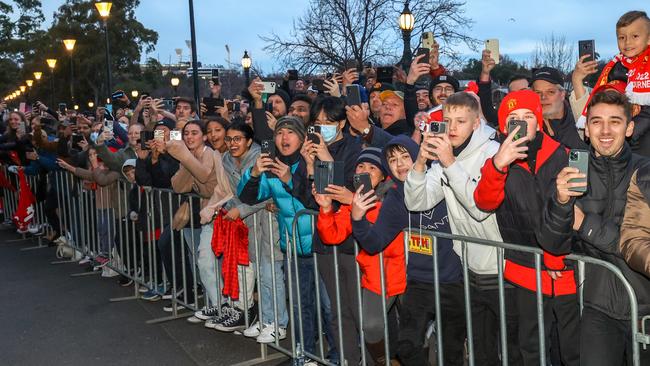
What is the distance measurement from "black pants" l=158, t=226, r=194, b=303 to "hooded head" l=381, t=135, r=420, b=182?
3.33 metres

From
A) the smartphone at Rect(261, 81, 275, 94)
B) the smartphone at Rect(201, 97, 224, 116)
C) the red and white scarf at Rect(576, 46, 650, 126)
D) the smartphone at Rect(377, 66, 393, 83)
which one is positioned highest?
the smartphone at Rect(377, 66, 393, 83)

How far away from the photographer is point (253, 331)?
6.41 metres

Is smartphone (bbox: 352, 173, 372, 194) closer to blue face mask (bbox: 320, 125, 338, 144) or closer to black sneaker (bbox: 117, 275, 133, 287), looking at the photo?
blue face mask (bbox: 320, 125, 338, 144)

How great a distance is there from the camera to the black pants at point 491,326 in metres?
4.27

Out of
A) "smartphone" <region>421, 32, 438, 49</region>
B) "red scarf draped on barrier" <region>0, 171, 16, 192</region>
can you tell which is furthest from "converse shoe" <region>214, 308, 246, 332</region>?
"red scarf draped on barrier" <region>0, 171, 16, 192</region>

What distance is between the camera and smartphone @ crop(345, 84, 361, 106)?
574cm

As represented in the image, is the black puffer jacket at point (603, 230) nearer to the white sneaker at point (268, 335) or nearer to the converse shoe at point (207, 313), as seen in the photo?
the white sneaker at point (268, 335)

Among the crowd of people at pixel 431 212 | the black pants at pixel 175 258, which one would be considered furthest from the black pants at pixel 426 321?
the black pants at pixel 175 258

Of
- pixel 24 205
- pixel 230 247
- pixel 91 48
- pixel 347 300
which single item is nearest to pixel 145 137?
pixel 230 247

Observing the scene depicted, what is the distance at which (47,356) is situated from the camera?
6.46m

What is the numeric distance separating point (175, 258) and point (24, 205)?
605 cm

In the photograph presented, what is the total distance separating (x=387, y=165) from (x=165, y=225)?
3.78 meters

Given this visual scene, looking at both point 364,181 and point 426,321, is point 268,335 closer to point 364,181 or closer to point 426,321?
point 426,321

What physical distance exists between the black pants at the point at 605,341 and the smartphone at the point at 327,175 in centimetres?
173
